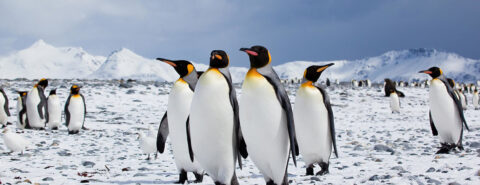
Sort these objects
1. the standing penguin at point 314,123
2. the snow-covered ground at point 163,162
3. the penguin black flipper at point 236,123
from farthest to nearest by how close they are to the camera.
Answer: the standing penguin at point 314,123 → the snow-covered ground at point 163,162 → the penguin black flipper at point 236,123

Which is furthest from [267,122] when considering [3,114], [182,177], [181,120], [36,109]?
[3,114]

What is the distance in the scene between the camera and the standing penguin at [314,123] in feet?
16.6

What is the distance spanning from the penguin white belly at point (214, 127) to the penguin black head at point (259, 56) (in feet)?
1.07

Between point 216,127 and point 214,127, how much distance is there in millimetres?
17

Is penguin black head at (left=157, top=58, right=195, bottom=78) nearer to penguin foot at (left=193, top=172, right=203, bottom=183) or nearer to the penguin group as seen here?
the penguin group

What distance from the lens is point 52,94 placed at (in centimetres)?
1020

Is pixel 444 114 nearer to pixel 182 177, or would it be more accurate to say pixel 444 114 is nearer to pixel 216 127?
pixel 182 177

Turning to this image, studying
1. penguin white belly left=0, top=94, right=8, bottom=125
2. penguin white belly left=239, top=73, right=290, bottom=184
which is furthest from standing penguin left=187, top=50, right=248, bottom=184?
penguin white belly left=0, top=94, right=8, bottom=125

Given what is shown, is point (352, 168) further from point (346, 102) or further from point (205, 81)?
point (346, 102)

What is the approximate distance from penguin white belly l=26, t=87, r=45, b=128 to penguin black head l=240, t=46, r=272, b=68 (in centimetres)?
789

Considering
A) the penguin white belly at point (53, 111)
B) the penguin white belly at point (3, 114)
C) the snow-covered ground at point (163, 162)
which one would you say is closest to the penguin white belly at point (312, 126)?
the snow-covered ground at point (163, 162)

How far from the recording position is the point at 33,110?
9.97 meters

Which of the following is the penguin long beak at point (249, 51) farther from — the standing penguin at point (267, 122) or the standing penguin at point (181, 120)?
the standing penguin at point (181, 120)

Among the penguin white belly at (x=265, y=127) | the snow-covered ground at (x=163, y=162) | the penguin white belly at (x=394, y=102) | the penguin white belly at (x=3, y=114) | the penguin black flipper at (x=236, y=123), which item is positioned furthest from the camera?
the penguin white belly at (x=394, y=102)
